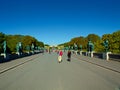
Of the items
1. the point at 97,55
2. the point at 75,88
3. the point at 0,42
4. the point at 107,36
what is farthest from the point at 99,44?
the point at 75,88

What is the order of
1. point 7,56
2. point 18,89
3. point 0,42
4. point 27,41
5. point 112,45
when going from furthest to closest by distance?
point 27,41, point 0,42, point 112,45, point 7,56, point 18,89

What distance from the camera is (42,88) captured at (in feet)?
32.9

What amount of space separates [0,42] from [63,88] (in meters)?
90.4

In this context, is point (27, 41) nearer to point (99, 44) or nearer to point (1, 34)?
point (1, 34)

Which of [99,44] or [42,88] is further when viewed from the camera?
[99,44]

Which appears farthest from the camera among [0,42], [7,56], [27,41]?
[27,41]

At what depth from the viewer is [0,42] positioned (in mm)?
97062

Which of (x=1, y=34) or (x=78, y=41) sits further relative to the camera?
(x=78, y=41)

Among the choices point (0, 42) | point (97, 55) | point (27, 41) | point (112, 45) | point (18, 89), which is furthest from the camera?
point (27, 41)

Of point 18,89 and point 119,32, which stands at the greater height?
point 119,32

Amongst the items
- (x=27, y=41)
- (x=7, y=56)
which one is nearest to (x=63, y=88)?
(x=7, y=56)

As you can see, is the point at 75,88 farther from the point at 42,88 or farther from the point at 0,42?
the point at 0,42

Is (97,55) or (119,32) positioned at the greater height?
(119,32)

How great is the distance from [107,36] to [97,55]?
2113 inches
